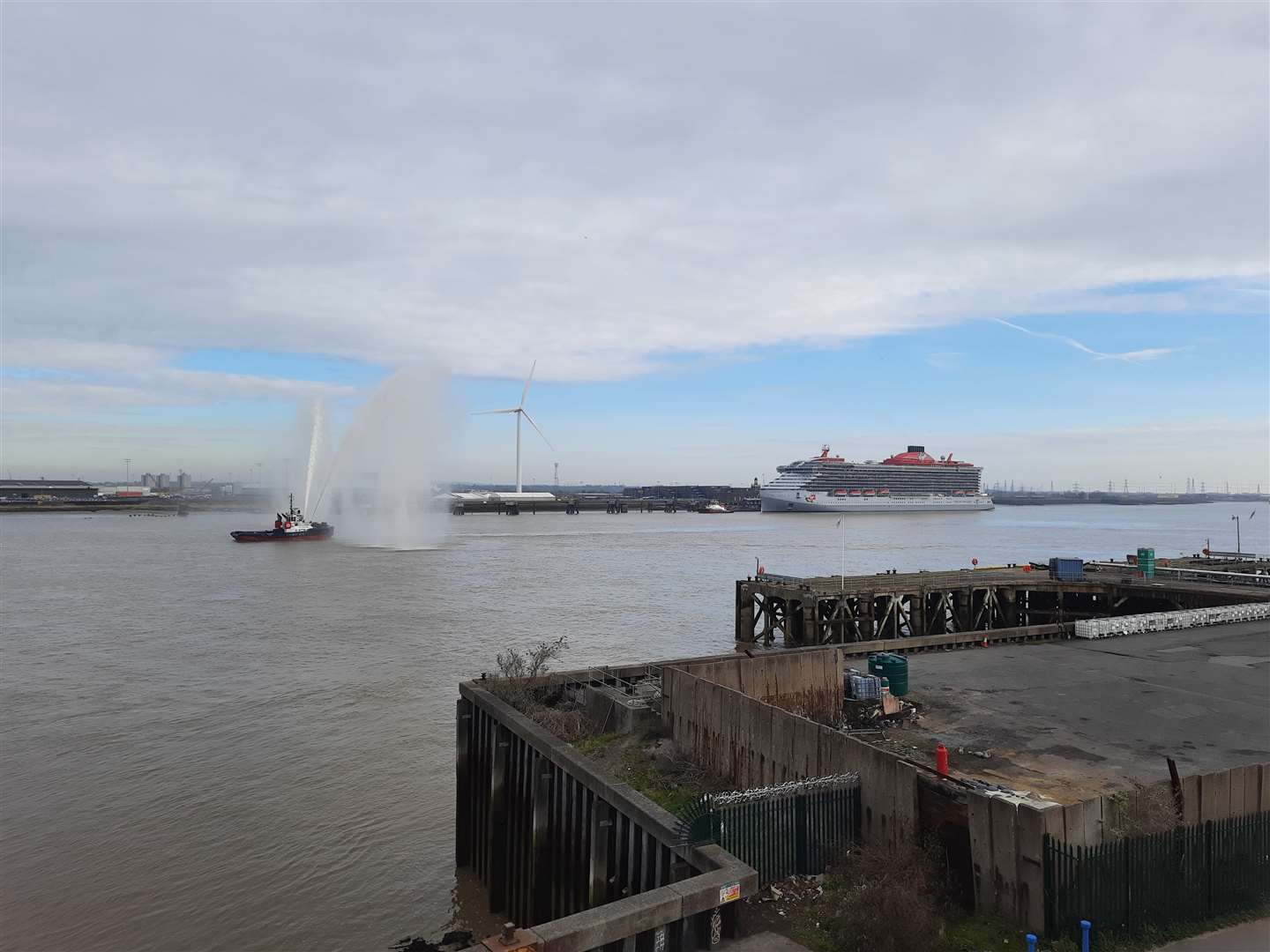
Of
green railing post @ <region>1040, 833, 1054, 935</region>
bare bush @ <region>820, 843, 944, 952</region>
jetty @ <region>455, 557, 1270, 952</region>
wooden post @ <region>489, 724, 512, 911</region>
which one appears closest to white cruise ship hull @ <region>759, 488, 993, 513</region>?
jetty @ <region>455, 557, 1270, 952</region>

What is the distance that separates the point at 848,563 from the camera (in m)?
66.0

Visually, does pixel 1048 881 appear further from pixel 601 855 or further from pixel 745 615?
pixel 745 615

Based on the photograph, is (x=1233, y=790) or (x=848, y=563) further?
(x=848, y=563)

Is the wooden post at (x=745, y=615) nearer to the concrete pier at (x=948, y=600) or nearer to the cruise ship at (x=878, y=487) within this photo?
the concrete pier at (x=948, y=600)

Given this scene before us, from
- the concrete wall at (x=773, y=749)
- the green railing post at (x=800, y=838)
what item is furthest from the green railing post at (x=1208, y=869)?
the green railing post at (x=800, y=838)

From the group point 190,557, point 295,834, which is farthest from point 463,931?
point 190,557

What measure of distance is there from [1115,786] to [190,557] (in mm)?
77517

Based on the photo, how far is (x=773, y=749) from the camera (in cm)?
1112

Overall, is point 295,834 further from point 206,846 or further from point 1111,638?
point 1111,638

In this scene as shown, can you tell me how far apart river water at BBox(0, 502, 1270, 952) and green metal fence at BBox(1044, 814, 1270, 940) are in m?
Result: 9.45

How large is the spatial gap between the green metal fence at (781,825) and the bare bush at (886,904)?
17.4 inches

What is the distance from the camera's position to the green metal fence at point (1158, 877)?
7.73 metres

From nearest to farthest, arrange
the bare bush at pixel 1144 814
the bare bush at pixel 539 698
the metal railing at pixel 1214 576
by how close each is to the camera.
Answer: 1. the bare bush at pixel 1144 814
2. the bare bush at pixel 539 698
3. the metal railing at pixel 1214 576

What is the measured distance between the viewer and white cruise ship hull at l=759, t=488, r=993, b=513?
15500 cm
